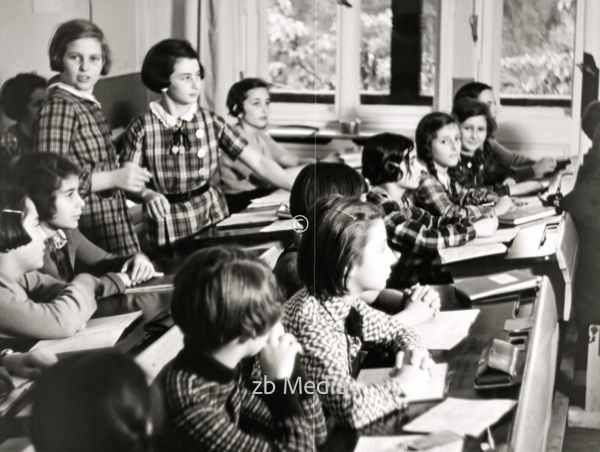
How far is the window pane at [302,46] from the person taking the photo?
2369mm

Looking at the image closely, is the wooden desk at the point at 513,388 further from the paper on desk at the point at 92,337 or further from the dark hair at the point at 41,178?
the dark hair at the point at 41,178

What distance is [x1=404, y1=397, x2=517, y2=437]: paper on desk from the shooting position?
6.24 ft

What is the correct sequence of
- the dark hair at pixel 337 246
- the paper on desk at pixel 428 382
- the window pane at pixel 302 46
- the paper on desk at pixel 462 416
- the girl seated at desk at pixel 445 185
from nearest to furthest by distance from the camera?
the paper on desk at pixel 462 416 < the paper on desk at pixel 428 382 < the dark hair at pixel 337 246 < the window pane at pixel 302 46 < the girl seated at desk at pixel 445 185

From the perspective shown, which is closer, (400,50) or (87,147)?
(87,147)

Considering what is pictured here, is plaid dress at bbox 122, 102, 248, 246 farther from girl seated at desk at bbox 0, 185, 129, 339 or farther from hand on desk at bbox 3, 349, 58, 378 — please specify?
hand on desk at bbox 3, 349, 58, 378

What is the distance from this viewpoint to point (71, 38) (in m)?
2.17

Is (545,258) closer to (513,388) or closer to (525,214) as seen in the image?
(525,214)

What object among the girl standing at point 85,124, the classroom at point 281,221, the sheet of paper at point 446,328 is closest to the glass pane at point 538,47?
the classroom at point 281,221

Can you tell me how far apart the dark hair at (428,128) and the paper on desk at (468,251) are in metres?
0.31

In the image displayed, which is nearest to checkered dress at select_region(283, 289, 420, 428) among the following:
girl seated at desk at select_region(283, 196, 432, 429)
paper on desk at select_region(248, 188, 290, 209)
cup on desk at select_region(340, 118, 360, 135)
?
girl seated at desk at select_region(283, 196, 432, 429)

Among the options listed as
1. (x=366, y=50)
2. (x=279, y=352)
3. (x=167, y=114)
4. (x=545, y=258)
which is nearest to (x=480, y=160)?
(x=545, y=258)

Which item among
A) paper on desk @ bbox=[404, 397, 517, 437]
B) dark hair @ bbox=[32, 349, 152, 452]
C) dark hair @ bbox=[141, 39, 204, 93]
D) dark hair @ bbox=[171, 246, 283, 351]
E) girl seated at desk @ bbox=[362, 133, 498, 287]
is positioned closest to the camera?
dark hair @ bbox=[32, 349, 152, 452]

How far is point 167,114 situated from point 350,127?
20.7 inches

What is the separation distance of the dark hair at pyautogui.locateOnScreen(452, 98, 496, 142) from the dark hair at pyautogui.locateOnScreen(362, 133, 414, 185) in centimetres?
16
